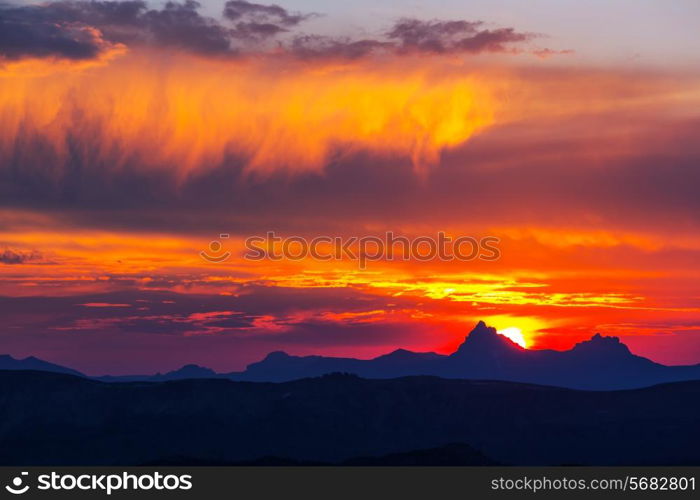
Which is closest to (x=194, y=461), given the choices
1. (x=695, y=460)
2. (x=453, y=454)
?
(x=453, y=454)

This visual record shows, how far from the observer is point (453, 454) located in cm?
16750

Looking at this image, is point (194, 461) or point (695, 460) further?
point (695, 460)
